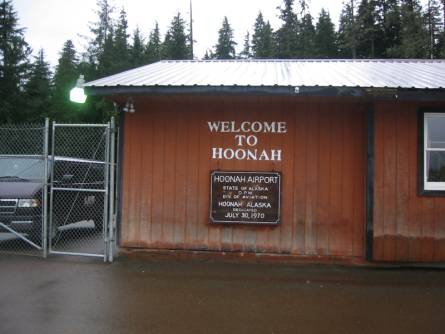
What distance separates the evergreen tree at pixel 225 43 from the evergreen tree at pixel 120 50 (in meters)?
13.6

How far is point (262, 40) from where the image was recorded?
6431cm

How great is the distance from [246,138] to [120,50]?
157ft

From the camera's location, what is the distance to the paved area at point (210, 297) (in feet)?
17.6

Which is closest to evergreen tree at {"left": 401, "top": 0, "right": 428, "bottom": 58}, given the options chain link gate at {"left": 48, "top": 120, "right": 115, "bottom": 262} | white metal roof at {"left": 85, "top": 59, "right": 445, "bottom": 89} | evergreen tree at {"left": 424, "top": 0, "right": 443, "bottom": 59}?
evergreen tree at {"left": 424, "top": 0, "right": 443, "bottom": 59}

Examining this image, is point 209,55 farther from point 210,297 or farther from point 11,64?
point 210,297

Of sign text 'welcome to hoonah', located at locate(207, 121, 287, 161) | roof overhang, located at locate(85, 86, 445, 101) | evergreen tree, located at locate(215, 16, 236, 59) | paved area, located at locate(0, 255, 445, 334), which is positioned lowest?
paved area, located at locate(0, 255, 445, 334)

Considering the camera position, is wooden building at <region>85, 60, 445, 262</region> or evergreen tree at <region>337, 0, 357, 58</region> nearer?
wooden building at <region>85, 60, 445, 262</region>

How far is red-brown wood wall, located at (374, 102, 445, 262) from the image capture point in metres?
7.99

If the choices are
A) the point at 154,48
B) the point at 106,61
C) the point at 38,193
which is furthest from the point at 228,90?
the point at 154,48

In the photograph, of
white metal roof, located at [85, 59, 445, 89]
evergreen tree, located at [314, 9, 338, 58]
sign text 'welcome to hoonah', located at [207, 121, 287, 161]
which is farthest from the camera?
evergreen tree, located at [314, 9, 338, 58]

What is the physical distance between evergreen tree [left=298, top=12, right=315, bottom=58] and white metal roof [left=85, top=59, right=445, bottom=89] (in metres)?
45.1

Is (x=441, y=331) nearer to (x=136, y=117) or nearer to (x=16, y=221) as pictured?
(x=136, y=117)

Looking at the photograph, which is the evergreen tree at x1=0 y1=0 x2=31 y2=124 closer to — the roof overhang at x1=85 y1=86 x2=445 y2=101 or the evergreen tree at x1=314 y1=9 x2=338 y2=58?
the evergreen tree at x1=314 y1=9 x2=338 y2=58

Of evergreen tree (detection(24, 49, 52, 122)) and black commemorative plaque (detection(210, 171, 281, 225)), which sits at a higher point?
evergreen tree (detection(24, 49, 52, 122))
